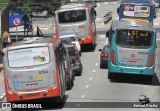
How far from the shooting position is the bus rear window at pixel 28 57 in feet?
70.2

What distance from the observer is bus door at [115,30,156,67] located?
27.9 metres

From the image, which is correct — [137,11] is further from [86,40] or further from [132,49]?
[132,49]

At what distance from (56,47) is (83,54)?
19.0 m

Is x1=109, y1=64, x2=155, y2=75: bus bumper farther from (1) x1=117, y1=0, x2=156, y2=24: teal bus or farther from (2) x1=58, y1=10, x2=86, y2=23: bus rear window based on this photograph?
(1) x1=117, y1=0, x2=156, y2=24: teal bus

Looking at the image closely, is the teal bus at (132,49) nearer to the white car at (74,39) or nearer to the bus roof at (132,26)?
the bus roof at (132,26)

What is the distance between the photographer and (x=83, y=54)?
135ft

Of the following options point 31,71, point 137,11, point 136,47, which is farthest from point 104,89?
point 137,11

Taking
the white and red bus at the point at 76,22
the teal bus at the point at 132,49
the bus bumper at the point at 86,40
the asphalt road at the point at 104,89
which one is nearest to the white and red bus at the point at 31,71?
the asphalt road at the point at 104,89

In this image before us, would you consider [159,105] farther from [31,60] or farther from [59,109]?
[31,60]

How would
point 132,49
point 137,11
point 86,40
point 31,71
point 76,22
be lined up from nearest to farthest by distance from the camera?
point 31,71
point 132,49
point 76,22
point 86,40
point 137,11

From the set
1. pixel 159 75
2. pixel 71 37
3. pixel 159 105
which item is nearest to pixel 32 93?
pixel 159 105

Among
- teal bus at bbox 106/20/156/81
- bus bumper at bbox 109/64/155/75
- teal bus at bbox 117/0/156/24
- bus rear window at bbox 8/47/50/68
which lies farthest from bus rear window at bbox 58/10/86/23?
bus rear window at bbox 8/47/50/68

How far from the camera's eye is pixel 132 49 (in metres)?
28.1

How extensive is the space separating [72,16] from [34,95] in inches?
749
